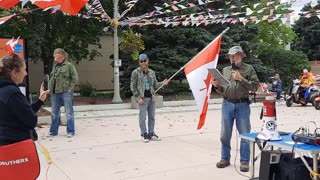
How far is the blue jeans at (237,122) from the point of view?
5.88 m

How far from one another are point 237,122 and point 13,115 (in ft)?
11.6

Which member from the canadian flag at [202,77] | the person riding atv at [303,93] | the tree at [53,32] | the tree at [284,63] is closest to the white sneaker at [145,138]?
the canadian flag at [202,77]

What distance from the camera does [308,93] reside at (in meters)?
16.1

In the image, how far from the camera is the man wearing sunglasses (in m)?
8.19

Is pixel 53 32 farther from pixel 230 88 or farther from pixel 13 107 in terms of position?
pixel 13 107

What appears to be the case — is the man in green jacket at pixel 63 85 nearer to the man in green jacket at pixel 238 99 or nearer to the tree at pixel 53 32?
the man in green jacket at pixel 238 99

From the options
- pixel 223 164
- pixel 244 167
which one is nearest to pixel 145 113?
pixel 223 164

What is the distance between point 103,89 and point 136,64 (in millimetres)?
9084

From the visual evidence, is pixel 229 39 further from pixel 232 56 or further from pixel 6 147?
pixel 6 147

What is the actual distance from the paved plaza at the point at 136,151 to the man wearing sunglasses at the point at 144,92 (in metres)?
0.30

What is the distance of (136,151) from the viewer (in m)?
7.30

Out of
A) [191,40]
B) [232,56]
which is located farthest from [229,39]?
[232,56]

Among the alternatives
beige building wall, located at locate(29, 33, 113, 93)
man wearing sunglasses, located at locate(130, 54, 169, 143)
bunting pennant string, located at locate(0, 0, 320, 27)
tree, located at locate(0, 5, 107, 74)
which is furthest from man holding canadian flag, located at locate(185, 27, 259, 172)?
beige building wall, located at locate(29, 33, 113, 93)

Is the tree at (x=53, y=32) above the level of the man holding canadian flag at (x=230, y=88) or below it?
above
